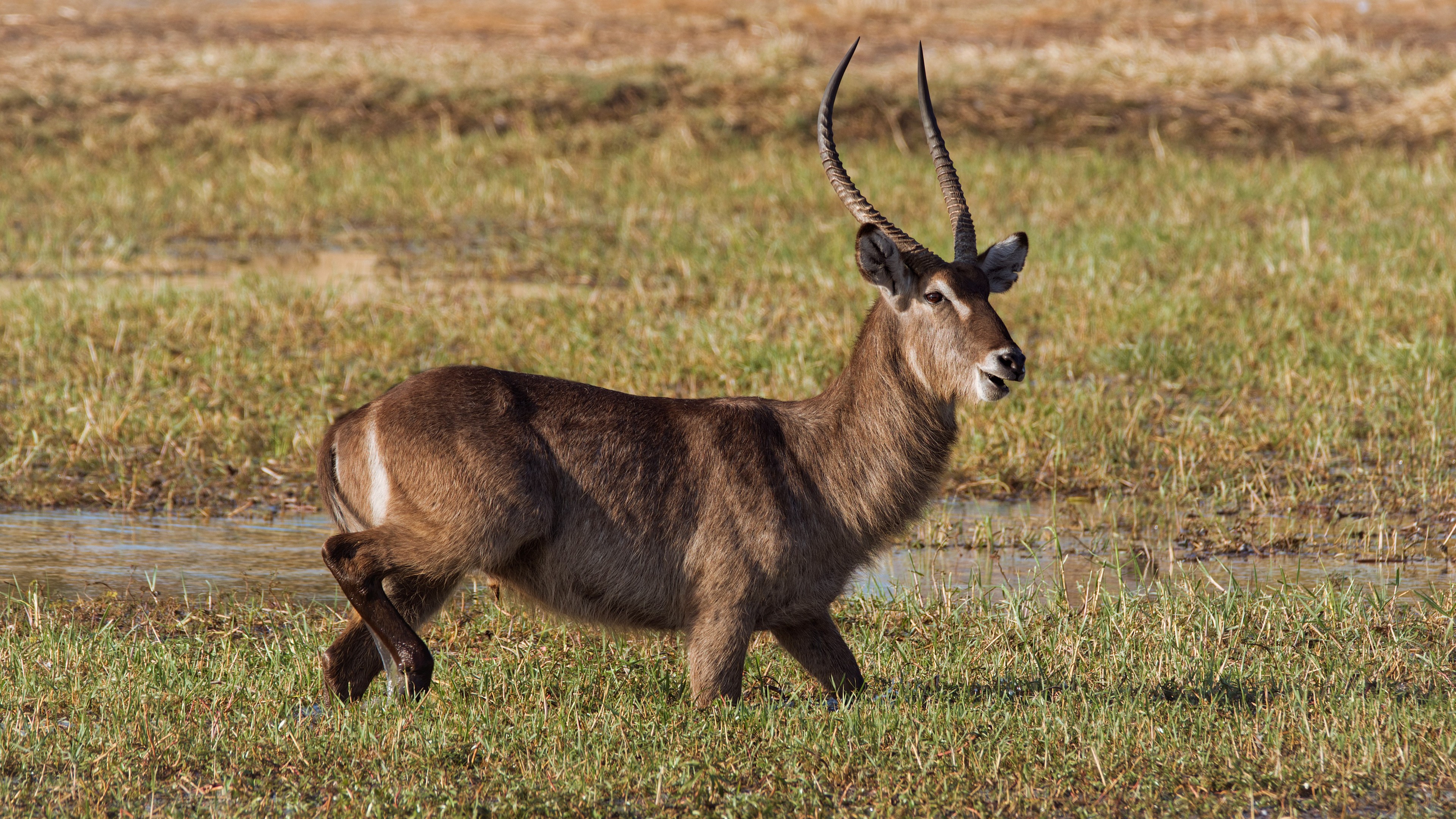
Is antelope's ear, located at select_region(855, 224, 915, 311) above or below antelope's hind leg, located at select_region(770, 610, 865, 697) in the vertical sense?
above

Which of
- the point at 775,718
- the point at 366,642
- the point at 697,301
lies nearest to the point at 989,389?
the point at 775,718

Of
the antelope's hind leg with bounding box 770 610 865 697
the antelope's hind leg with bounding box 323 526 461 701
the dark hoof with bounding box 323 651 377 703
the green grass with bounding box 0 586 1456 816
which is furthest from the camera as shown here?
the antelope's hind leg with bounding box 770 610 865 697

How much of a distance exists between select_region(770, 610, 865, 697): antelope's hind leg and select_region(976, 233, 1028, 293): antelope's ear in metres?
1.22

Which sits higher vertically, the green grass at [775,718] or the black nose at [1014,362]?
the black nose at [1014,362]

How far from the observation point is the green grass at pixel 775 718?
390 centimetres

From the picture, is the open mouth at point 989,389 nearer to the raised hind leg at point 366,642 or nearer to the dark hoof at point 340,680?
the raised hind leg at point 366,642

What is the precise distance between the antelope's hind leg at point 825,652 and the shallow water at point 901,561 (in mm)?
1038

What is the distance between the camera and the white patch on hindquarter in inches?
179

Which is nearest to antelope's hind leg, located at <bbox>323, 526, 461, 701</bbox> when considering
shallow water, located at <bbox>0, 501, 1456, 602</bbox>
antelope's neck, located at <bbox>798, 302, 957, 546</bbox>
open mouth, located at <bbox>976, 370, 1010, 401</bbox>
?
antelope's neck, located at <bbox>798, 302, 957, 546</bbox>

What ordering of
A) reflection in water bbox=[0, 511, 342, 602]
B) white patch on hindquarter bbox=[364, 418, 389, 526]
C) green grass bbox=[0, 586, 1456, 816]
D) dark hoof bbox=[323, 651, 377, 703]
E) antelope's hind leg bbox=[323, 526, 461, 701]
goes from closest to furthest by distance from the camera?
green grass bbox=[0, 586, 1456, 816]
antelope's hind leg bbox=[323, 526, 461, 701]
white patch on hindquarter bbox=[364, 418, 389, 526]
dark hoof bbox=[323, 651, 377, 703]
reflection in water bbox=[0, 511, 342, 602]

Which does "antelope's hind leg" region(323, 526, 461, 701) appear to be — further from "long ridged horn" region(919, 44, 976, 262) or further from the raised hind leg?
"long ridged horn" region(919, 44, 976, 262)

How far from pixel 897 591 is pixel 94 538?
3.18m

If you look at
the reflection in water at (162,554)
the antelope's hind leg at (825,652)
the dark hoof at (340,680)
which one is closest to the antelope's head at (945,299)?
the antelope's hind leg at (825,652)

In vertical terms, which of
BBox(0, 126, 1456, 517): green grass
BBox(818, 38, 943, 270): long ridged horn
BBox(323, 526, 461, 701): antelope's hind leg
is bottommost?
BBox(0, 126, 1456, 517): green grass
